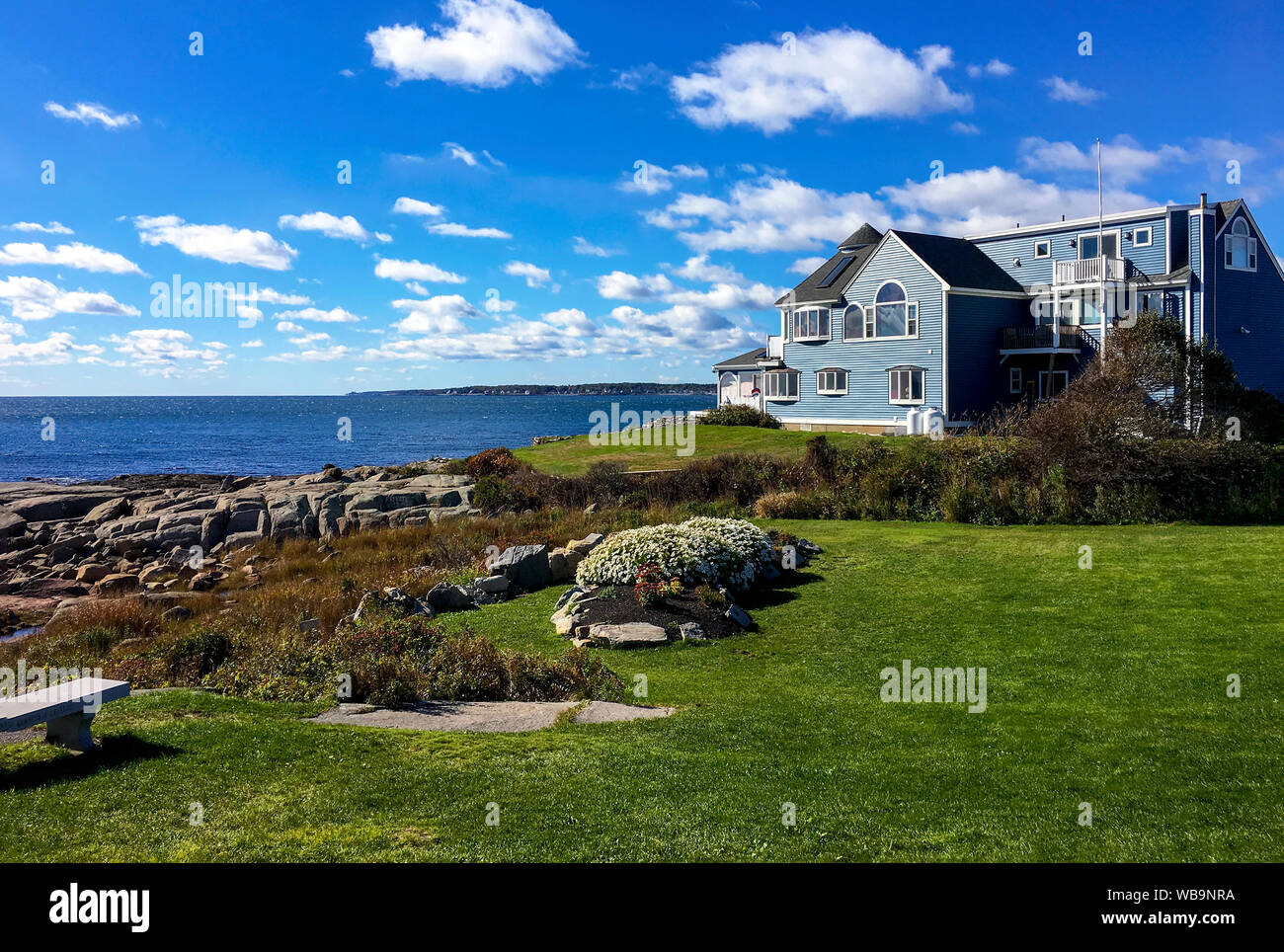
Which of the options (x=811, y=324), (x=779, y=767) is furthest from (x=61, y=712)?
(x=811, y=324)

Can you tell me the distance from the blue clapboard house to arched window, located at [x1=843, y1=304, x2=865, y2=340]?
5 centimetres

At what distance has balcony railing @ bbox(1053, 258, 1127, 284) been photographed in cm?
3806

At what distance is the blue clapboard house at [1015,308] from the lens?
3725 cm

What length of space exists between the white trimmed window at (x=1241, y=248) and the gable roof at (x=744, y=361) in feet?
73.8

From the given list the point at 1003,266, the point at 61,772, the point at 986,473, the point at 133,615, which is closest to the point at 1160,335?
the point at 986,473

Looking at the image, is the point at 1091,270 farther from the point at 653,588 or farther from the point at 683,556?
the point at 653,588

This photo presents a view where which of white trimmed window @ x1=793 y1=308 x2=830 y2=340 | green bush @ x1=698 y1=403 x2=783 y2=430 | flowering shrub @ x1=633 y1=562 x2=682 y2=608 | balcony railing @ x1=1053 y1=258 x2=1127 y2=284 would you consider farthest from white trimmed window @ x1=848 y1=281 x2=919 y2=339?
flowering shrub @ x1=633 y1=562 x2=682 y2=608

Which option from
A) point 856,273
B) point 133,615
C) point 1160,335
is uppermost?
point 856,273

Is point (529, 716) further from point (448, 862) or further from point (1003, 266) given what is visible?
point (1003, 266)

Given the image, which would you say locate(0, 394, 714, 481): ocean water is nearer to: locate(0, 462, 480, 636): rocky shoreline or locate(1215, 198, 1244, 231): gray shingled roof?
locate(0, 462, 480, 636): rocky shoreline

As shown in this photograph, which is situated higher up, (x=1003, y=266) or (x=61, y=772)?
(x=1003, y=266)
